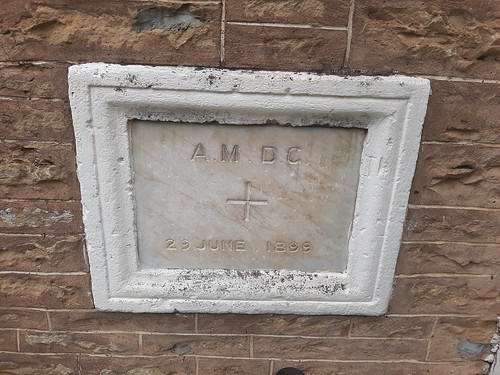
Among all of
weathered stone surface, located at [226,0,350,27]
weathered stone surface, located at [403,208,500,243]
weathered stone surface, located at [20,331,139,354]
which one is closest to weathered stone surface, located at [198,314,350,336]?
weathered stone surface, located at [20,331,139,354]

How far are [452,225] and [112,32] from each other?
137cm

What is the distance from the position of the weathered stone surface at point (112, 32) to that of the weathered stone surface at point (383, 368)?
1.32m

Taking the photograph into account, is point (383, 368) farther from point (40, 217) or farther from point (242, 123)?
point (40, 217)

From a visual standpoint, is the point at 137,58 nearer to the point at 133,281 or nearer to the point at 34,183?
the point at 34,183

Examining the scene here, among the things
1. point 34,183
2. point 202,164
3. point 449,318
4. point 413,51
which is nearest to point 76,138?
point 34,183

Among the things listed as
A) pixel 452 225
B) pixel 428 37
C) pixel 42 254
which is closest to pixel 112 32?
pixel 42 254

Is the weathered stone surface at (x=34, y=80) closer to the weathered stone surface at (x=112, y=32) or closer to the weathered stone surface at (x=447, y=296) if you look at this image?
the weathered stone surface at (x=112, y=32)

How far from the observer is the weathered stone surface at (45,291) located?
1.88 meters

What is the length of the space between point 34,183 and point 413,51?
1.36 metres

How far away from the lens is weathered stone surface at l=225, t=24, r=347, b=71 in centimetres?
153

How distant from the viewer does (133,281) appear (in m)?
1.88

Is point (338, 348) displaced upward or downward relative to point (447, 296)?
downward

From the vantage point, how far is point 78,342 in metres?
2.01

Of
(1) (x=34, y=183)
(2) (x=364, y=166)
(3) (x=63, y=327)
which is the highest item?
(2) (x=364, y=166)
